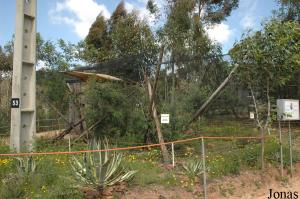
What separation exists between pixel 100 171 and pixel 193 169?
96.1 inches

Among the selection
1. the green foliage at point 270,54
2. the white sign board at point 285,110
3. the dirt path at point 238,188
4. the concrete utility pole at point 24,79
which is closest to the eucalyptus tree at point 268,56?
the green foliage at point 270,54

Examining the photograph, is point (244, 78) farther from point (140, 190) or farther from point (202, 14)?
point (202, 14)

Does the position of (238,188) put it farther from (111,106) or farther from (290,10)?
(290,10)

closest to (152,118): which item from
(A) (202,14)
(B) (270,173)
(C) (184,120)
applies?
(C) (184,120)

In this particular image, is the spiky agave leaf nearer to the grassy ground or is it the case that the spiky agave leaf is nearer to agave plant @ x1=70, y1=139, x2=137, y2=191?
the grassy ground

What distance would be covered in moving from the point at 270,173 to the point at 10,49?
23.7 m

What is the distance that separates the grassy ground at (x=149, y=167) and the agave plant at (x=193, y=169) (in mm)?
90

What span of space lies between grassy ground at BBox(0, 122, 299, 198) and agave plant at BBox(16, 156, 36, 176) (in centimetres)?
10

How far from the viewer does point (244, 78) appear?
35.9 feet

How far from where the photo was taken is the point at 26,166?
779 cm

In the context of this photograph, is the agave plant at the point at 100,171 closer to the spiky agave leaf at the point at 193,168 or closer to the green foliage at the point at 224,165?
the spiky agave leaf at the point at 193,168

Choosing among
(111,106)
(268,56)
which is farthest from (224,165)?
(111,106)

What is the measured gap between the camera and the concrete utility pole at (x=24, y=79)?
31.7ft

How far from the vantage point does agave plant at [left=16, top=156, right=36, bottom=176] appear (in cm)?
772
